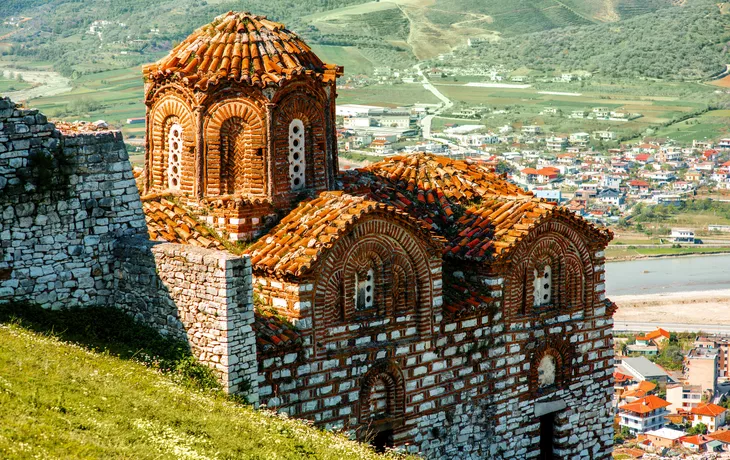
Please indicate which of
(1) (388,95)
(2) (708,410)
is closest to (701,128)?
(1) (388,95)

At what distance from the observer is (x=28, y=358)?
41.7 feet

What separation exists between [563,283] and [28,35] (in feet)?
436

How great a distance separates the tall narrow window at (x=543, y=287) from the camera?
730 inches

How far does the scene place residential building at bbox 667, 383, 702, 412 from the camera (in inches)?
2265

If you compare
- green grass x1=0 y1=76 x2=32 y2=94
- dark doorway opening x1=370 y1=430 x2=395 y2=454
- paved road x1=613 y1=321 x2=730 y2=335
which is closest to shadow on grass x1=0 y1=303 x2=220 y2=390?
dark doorway opening x1=370 y1=430 x2=395 y2=454

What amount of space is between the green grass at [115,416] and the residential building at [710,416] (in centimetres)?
4337

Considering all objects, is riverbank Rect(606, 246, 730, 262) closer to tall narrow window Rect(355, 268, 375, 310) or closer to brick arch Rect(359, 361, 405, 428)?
brick arch Rect(359, 361, 405, 428)

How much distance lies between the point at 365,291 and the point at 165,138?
13.3 feet

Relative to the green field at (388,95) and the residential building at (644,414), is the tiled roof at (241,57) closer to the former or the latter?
the residential building at (644,414)

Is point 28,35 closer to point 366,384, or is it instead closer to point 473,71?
point 473,71

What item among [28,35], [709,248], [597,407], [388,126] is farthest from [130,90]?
[597,407]

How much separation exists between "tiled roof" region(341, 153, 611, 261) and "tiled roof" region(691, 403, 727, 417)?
123 feet

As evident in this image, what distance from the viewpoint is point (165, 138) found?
58.2 feet

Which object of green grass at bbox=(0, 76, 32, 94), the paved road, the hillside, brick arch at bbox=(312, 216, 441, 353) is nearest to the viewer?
brick arch at bbox=(312, 216, 441, 353)
